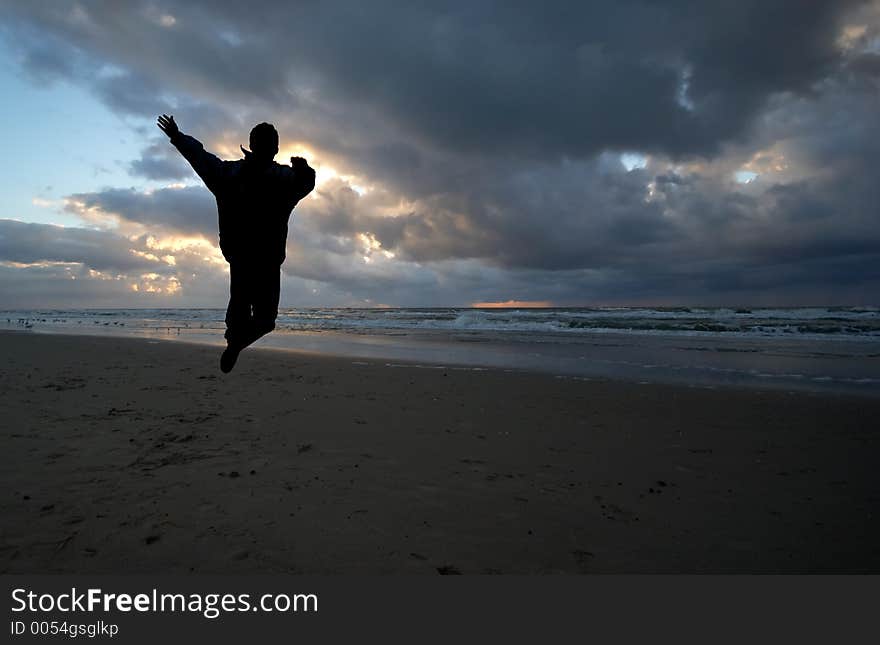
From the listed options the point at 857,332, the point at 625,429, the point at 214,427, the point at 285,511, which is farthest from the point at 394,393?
the point at 857,332

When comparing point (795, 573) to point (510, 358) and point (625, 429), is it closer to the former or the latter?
point (625, 429)

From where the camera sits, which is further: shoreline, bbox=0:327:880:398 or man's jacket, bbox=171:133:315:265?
shoreline, bbox=0:327:880:398

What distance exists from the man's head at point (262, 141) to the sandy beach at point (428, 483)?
2.93 metres

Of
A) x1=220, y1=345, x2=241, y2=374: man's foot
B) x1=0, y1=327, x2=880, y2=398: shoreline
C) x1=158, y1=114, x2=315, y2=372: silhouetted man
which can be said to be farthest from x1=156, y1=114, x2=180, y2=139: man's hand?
x1=0, y1=327, x2=880, y2=398: shoreline

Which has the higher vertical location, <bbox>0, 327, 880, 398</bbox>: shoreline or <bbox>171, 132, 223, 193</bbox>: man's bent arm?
<bbox>171, 132, 223, 193</bbox>: man's bent arm

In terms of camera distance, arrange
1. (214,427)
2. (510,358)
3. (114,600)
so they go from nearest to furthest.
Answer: (114,600), (214,427), (510,358)

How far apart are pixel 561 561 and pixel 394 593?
1257 mm

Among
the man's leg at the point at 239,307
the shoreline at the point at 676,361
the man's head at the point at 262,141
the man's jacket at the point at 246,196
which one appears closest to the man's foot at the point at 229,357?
the man's leg at the point at 239,307

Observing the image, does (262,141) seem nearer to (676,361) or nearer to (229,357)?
(229,357)

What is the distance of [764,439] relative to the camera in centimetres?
664

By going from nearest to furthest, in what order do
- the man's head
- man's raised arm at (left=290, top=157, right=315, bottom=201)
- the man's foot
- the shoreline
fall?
the man's head → man's raised arm at (left=290, top=157, right=315, bottom=201) → the man's foot → the shoreline

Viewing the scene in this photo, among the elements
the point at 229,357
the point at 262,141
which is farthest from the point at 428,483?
the point at 262,141

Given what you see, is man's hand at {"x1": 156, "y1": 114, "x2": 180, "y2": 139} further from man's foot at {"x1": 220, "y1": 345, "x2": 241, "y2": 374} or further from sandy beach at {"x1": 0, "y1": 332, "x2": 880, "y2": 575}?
sandy beach at {"x1": 0, "y1": 332, "x2": 880, "y2": 575}

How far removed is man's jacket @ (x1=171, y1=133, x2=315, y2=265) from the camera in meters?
3.42
